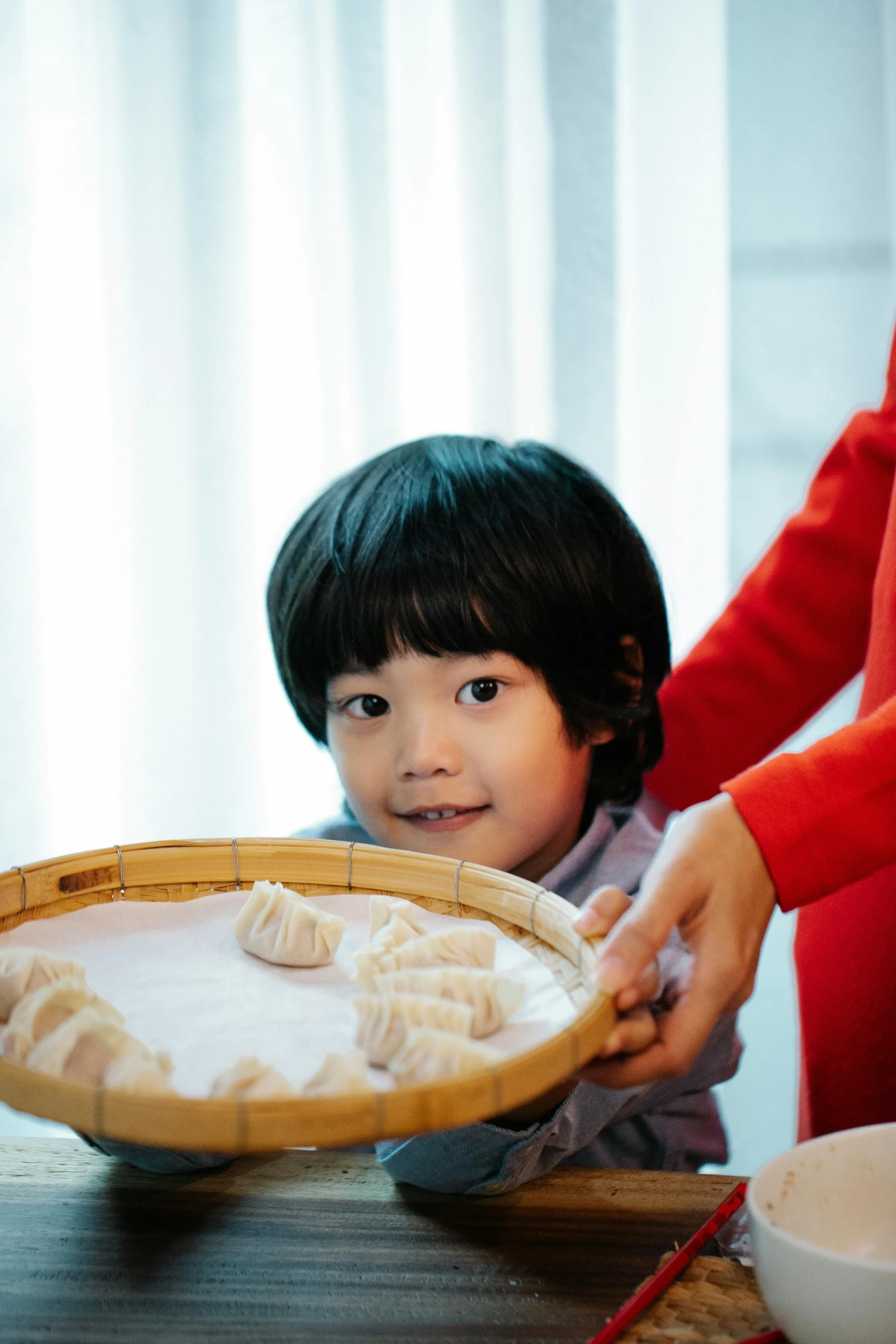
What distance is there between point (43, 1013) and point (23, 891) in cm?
18

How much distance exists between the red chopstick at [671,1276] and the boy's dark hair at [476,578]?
0.45 meters

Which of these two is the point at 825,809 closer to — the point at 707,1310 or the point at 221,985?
the point at 707,1310

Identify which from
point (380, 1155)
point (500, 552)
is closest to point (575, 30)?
point (500, 552)

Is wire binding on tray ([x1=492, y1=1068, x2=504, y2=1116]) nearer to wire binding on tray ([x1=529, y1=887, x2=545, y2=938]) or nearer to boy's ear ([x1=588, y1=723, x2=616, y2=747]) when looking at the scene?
wire binding on tray ([x1=529, y1=887, x2=545, y2=938])

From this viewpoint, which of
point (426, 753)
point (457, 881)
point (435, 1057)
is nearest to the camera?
point (435, 1057)

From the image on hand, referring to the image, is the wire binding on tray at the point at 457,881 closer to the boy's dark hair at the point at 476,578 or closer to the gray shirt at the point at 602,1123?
the gray shirt at the point at 602,1123

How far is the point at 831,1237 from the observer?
0.62 meters

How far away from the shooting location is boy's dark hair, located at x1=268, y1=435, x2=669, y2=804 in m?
0.99

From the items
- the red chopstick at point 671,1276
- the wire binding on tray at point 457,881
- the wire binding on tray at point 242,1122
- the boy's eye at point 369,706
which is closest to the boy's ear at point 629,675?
the boy's eye at point 369,706

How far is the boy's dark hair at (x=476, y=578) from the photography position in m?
0.99

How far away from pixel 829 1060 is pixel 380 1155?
0.44 metres

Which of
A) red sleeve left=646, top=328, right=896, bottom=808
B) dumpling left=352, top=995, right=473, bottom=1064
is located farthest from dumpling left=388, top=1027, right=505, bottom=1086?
red sleeve left=646, top=328, right=896, bottom=808

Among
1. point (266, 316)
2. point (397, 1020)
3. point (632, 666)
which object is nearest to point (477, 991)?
point (397, 1020)

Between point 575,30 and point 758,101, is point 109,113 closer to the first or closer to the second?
point 575,30
